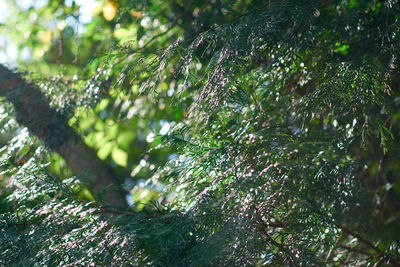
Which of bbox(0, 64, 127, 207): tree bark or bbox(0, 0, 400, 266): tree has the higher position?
bbox(0, 64, 127, 207): tree bark

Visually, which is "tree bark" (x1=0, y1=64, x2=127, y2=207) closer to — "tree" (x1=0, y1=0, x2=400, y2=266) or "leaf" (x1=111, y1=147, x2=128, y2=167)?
"leaf" (x1=111, y1=147, x2=128, y2=167)

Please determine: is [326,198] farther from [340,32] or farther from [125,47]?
[125,47]

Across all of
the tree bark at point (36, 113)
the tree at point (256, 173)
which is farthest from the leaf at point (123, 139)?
the tree at point (256, 173)

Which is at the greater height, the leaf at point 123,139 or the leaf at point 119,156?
the leaf at point 123,139

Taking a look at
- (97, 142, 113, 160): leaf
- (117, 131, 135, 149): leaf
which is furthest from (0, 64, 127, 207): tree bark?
(117, 131, 135, 149): leaf

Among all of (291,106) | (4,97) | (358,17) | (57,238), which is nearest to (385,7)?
(358,17)

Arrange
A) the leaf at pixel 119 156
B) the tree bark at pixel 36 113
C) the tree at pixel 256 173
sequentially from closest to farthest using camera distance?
the tree at pixel 256 173, the tree bark at pixel 36 113, the leaf at pixel 119 156

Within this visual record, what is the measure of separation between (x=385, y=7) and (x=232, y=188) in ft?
2.87

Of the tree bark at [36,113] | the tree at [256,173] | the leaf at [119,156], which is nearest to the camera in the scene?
the tree at [256,173]

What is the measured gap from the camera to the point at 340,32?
1.27 m

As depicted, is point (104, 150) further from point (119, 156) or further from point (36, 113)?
point (36, 113)

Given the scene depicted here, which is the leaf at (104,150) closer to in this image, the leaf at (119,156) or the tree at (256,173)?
the leaf at (119,156)

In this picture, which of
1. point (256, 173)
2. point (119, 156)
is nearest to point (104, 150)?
point (119, 156)

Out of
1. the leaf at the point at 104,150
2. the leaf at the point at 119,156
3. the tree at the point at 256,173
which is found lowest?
the tree at the point at 256,173
